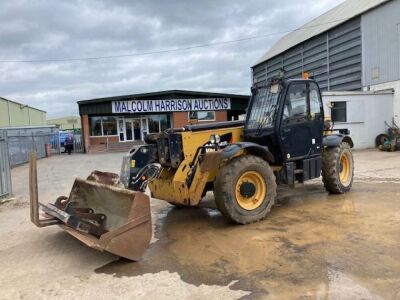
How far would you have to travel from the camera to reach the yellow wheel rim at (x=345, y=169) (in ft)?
30.8

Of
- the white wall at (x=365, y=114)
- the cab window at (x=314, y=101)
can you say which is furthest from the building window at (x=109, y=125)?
the cab window at (x=314, y=101)

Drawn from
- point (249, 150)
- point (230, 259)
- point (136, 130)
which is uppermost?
point (136, 130)

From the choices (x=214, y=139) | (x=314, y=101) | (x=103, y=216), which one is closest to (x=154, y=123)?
(x=314, y=101)

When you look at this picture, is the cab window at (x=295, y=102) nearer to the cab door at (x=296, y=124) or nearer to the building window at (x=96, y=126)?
the cab door at (x=296, y=124)

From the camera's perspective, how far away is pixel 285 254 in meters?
5.42

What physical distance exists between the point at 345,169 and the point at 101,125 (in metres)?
24.4

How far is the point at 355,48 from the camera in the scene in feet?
74.0

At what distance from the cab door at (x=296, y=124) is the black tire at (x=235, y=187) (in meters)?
0.93

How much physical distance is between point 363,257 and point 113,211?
349 centimetres

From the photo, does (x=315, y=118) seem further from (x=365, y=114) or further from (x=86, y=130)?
(x=86, y=130)

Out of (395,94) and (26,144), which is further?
(26,144)

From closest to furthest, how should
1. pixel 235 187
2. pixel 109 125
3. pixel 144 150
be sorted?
pixel 235 187 < pixel 144 150 < pixel 109 125

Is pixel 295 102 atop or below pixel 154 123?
atop

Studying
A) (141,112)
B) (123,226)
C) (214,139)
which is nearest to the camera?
(123,226)
